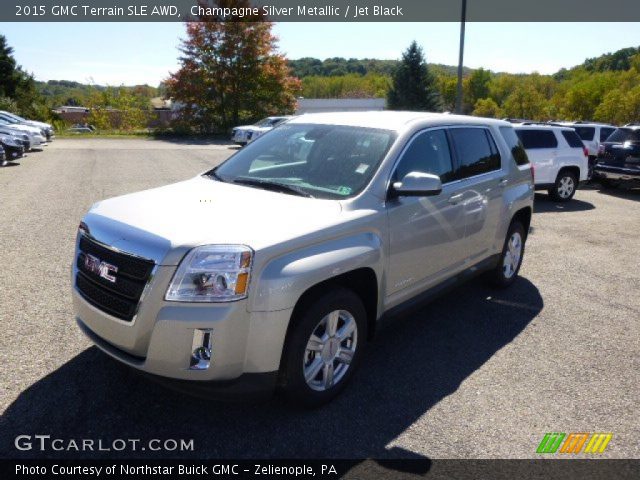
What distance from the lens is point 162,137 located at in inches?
1382

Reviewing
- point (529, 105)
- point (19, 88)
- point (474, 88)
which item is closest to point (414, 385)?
point (19, 88)

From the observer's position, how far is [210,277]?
9.20 ft

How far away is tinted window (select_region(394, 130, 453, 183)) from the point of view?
13.1 ft

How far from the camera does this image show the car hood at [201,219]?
113 inches

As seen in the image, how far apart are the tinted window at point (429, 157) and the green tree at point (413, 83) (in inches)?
1720

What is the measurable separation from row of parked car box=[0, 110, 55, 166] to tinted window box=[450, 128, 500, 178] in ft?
50.4

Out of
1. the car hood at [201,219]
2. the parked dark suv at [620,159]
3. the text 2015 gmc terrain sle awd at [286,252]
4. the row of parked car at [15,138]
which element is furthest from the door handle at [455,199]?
the row of parked car at [15,138]

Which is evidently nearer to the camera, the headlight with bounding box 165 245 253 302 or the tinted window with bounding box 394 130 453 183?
the headlight with bounding box 165 245 253 302

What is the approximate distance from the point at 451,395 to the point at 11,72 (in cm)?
4942

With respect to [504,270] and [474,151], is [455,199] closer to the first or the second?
[474,151]

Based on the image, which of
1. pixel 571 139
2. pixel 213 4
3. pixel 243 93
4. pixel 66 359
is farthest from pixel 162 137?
pixel 66 359

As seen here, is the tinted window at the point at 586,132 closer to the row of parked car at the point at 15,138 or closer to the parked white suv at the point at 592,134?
the parked white suv at the point at 592,134

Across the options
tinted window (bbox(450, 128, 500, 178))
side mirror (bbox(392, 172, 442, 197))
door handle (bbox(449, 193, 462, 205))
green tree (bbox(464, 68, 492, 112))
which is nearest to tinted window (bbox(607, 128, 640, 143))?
tinted window (bbox(450, 128, 500, 178))

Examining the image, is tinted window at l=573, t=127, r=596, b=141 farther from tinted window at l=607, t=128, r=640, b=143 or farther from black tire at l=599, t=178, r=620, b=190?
tinted window at l=607, t=128, r=640, b=143
